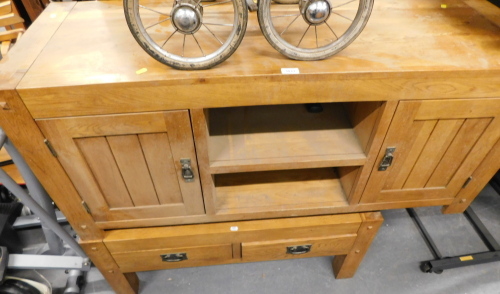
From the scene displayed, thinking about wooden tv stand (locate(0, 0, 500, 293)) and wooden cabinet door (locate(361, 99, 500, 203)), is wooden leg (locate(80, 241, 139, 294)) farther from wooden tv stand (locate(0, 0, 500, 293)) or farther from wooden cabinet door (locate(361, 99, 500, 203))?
wooden cabinet door (locate(361, 99, 500, 203))

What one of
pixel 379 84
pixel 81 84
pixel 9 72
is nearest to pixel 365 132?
pixel 379 84

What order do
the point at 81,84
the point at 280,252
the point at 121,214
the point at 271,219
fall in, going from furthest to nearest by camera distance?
the point at 280,252, the point at 271,219, the point at 121,214, the point at 81,84

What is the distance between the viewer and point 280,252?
1209 millimetres

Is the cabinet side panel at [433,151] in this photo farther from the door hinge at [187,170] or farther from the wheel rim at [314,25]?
the door hinge at [187,170]

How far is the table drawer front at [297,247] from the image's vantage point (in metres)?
1.15

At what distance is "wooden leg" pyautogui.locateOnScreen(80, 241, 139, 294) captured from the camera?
106cm

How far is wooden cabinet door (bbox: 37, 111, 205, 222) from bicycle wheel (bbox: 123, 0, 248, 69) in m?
0.14

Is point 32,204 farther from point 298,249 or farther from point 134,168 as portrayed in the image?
point 298,249

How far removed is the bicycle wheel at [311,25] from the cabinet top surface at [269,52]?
0.03m

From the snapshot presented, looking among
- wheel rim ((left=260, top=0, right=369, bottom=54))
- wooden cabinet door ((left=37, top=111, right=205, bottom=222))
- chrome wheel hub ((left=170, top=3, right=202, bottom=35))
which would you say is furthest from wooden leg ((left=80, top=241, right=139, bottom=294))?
wheel rim ((left=260, top=0, right=369, bottom=54))

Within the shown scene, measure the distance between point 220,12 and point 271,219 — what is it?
0.70 m

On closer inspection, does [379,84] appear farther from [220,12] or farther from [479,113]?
[220,12]

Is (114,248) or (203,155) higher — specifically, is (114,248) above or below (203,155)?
below

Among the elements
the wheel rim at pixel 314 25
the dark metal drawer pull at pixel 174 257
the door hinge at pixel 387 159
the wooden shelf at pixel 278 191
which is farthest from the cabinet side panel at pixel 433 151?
the dark metal drawer pull at pixel 174 257
